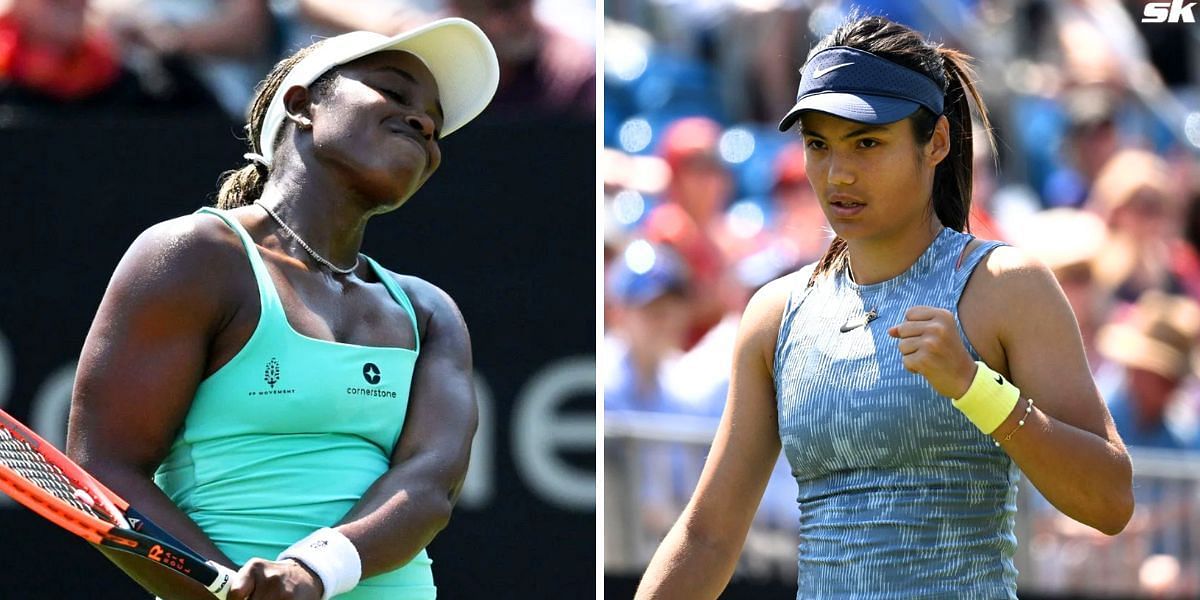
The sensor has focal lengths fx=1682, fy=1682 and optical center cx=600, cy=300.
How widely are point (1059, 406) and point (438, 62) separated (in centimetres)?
144

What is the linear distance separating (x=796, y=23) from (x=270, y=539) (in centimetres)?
645

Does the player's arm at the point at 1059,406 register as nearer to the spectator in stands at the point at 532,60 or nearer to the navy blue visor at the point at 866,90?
the navy blue visor at the point at 866,90

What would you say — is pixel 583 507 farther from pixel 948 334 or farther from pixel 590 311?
pixel 948 334

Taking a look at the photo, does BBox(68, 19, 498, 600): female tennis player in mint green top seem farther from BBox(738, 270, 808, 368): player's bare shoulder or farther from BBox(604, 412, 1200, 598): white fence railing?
BBox(604, 412, 1200, 598): white fence railing

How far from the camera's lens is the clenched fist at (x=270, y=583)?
9.14 feet

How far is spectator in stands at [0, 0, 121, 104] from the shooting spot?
6152mm

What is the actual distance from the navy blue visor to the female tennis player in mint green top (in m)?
0.81

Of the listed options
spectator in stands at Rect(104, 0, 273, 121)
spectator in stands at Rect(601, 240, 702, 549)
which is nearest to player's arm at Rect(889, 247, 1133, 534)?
spectator in stands at Rect(601, 240, 702, 549)

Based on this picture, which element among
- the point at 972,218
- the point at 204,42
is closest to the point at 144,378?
the point at 204,42

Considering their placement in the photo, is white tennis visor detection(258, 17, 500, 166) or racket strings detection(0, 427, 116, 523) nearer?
racket strings detection(0, 427, 116, 523)

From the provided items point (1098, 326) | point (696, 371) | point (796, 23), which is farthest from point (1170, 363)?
point (796, 23)

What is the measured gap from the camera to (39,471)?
292 cm

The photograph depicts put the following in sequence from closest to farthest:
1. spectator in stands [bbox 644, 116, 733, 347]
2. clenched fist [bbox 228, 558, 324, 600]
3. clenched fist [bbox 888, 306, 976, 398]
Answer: clenched fist [bbox 888, 306, 976, 398]
clenched fist [bbox 228, 558, 324, 600]
spectator in stands [bbox 644, 116, 733, 347]

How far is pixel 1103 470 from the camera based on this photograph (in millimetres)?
2732
